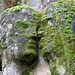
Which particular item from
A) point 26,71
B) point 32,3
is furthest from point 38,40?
point 32,3

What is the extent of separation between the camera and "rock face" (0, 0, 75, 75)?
2.10 metres

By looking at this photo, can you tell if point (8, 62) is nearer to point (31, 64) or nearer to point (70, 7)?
point (31, 64)

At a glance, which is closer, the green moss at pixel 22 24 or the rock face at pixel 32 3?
the green moss at pixel 22 24

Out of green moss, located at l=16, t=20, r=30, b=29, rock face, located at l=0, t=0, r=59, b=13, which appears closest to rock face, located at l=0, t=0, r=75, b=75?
green moss, located at l=16, t=20, r=30, b=29

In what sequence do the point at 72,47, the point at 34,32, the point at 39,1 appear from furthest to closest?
1. the point at 39,1
2. the point at 34,32
3. the point at 72,47

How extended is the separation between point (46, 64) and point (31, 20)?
83 centimetres

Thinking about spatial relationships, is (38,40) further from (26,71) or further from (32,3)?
(32,3)

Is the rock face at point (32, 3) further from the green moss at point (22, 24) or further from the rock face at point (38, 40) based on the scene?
the green moss at point (22, 24)

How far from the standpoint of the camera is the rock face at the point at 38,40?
2.10m

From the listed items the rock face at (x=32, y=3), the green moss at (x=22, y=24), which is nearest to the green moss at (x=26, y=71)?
the green moss at (x=22, y=24)

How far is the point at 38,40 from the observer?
250 cm

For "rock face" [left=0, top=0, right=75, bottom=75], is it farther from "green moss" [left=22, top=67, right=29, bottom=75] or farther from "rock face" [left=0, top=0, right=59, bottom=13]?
"rock face" [left=0, top=0, right=59, bottom=13]

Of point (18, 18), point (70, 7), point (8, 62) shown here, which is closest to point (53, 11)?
point (70, 7)

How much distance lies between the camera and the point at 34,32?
246 centimetres
